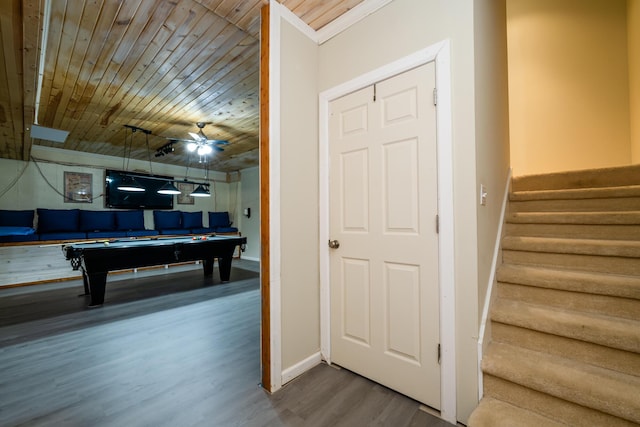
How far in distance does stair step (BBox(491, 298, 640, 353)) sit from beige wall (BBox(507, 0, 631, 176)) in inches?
110

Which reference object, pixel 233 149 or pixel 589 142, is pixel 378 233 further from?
pixel 233 149

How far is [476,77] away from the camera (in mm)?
1504

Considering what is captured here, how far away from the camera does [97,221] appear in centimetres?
585

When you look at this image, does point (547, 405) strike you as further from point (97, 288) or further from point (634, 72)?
point (97, 288)

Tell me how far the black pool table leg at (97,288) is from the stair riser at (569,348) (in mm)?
4469

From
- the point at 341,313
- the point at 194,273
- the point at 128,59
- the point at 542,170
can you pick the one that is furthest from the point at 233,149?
the point at 542,170

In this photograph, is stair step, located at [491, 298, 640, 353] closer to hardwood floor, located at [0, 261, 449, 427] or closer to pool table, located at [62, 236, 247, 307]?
hardwood floor, located at [0, 261, 449, 427]

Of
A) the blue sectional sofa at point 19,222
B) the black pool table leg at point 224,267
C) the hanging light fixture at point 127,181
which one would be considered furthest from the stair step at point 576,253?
the blue sectional sofa at point 19,222

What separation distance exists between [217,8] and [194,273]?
5.00 m

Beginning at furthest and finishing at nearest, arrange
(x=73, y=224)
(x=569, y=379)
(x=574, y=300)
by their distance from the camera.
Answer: (x=73, y=224) < (x=574, y=300) < (x=569, y=379)

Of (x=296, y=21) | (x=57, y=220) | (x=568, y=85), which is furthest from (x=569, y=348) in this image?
(x=57, y=220)

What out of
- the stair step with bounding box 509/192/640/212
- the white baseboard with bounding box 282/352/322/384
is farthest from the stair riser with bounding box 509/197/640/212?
the white baseboard with bounding box 282/352/322/384

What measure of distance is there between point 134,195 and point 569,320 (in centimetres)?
812

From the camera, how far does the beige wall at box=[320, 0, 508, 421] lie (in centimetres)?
145
